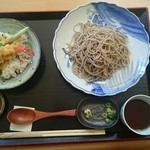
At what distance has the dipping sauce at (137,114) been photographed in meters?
1.40

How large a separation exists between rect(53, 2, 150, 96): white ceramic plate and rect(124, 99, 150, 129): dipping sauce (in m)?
0.09

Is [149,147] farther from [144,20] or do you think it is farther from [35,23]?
[35,23]

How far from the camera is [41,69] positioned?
150cm

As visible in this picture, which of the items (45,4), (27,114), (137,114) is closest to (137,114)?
(137,114)

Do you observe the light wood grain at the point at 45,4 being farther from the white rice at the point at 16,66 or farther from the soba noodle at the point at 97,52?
the white rice at the point at 16,66

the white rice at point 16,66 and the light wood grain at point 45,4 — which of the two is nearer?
the white rice at point 16,66

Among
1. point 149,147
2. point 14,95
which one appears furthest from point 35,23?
point 149,147

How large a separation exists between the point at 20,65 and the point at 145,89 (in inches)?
24.3

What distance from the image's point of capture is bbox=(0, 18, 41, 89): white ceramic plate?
1419 mm

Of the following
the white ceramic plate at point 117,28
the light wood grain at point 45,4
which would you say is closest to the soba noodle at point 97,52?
the white ceramic plate at point 117,28

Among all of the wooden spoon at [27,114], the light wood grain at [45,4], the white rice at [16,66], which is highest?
the light wood grain at [45,4]

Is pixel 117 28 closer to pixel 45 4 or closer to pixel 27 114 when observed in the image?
pixel 45 4

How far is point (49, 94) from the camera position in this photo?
147 cm

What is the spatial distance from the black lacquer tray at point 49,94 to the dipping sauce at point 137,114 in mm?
54
